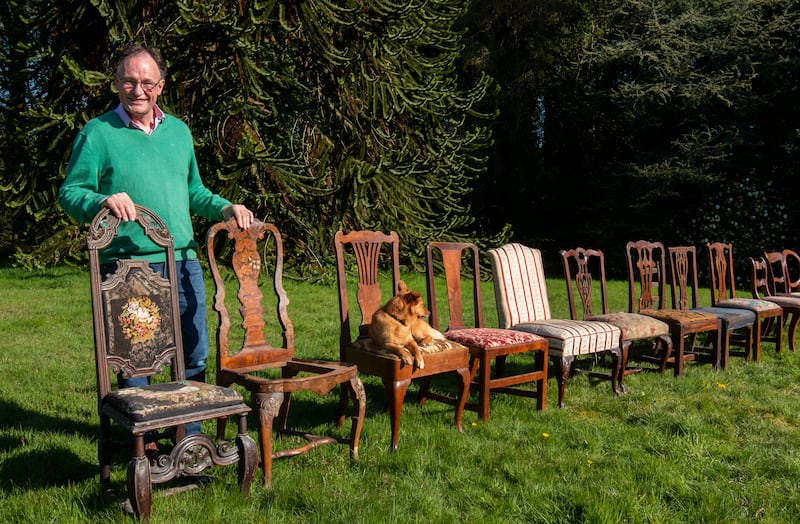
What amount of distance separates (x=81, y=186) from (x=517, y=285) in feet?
11.9

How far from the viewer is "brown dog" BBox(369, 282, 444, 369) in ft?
14.0

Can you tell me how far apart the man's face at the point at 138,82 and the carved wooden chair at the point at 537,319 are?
3.16m

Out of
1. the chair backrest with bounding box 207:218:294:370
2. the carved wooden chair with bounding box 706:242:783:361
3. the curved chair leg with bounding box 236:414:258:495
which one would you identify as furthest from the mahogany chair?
the carved wooden chair with bounding box 706:242:783:361

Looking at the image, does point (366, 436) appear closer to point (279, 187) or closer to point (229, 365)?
point (229, 365)

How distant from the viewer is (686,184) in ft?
53.6

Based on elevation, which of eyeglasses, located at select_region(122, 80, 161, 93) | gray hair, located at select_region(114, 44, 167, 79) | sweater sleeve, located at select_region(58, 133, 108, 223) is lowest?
sweater sleeve, located at select_region(58, 133, 108, 223)

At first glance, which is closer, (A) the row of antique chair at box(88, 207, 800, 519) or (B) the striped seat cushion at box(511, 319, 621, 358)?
(A) the row of antique chair at box(88, 207, 800, 519)

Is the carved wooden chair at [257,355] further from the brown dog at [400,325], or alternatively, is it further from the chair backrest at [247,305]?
the brown dog at [400,325]

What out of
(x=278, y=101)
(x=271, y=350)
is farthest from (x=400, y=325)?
(x=278, y=101)

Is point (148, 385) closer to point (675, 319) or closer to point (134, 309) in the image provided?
point (134, 309)

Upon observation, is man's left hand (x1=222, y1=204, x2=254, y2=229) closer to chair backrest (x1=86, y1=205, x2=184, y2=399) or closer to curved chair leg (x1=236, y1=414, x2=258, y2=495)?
chair backrest (x1=86, y1=205, x2=184, y2=399)

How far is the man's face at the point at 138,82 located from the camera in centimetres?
331

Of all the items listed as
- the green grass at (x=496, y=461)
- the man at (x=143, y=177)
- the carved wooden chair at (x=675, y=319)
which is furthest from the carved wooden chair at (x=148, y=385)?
the carved wooden chair at (x=675, y=319)

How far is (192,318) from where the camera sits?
3.76 m
